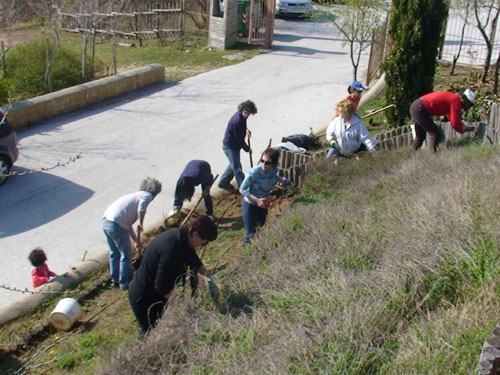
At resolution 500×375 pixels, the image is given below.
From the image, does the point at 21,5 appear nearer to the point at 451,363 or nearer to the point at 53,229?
the point at 53,229

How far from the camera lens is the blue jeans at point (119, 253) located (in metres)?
6.53

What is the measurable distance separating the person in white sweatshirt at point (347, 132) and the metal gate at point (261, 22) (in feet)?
42.2

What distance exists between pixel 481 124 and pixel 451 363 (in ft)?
19.1

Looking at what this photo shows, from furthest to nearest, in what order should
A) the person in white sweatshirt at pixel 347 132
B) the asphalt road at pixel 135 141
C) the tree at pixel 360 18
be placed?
the tree at pixel 360 18 → the asphalt road at pixel 135 141 → the person in white sweatshirt at pixel 347 132

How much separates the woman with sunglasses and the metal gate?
47.3 ft

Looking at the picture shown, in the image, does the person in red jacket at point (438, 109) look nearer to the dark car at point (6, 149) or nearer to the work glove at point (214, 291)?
the work glove at point (214, 291)

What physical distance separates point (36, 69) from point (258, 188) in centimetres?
988

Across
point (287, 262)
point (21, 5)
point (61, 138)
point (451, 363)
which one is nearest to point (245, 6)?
point (21, 5)

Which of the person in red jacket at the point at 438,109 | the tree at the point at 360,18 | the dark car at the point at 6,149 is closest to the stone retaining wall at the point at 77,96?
the dark car at the point at 6,149

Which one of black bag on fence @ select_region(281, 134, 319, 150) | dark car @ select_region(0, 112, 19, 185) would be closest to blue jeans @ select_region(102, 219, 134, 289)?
dark car @ select_region(0, 112, 19, 185)

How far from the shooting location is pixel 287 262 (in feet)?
18.2

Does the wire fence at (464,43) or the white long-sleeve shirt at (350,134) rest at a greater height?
the wire fence at (464,43)

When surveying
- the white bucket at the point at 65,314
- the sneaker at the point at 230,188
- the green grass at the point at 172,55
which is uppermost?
the green grass at the point at 172,55

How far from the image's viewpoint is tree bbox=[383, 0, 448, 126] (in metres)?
10.6
